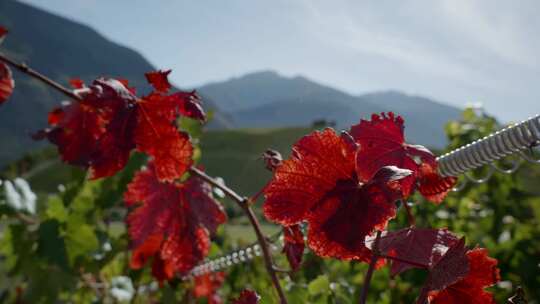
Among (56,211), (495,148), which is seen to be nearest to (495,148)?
(495,148)

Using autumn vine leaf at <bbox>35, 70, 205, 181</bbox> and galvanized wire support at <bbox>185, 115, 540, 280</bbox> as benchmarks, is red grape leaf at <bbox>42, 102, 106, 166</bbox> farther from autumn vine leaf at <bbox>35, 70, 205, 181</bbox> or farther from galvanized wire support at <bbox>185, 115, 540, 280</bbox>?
galvanized wire support at <bbox>185, 115, 540, 280</bbox>

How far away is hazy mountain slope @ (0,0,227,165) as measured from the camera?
267 ft

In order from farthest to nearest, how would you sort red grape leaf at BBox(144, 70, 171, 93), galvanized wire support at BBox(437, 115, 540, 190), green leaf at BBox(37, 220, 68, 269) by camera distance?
green leaf at BBox(37, 220, 68, 269)
red grape leaf at BBox(144, 70, 171, 93)
galvanized wire support at BBox(437, 115, 540, 190)

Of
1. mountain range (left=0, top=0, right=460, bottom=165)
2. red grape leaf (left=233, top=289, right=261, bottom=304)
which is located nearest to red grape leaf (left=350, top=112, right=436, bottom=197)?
red grape leaf (left=233, top=289, right=261, bottom=304)

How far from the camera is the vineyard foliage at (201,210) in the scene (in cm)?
33

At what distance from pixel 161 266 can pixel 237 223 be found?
18.7 m

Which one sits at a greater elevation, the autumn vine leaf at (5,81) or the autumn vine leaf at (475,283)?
the autumn vine leaf at (475,283)

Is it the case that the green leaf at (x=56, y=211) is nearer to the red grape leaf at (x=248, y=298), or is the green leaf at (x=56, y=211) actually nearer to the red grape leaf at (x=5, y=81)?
the red grape leaf at (x=5, y=81)

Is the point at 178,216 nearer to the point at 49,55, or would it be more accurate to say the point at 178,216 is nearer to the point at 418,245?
the point at 418,245

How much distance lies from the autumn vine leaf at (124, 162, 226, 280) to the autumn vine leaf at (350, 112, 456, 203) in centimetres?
37

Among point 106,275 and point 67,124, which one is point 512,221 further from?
point 67,124

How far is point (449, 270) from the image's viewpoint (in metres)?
0.30

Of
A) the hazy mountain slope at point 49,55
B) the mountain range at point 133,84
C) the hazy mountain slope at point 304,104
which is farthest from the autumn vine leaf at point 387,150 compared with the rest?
the hazy mountain slope at point 304,104

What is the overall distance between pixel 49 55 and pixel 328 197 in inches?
4304
